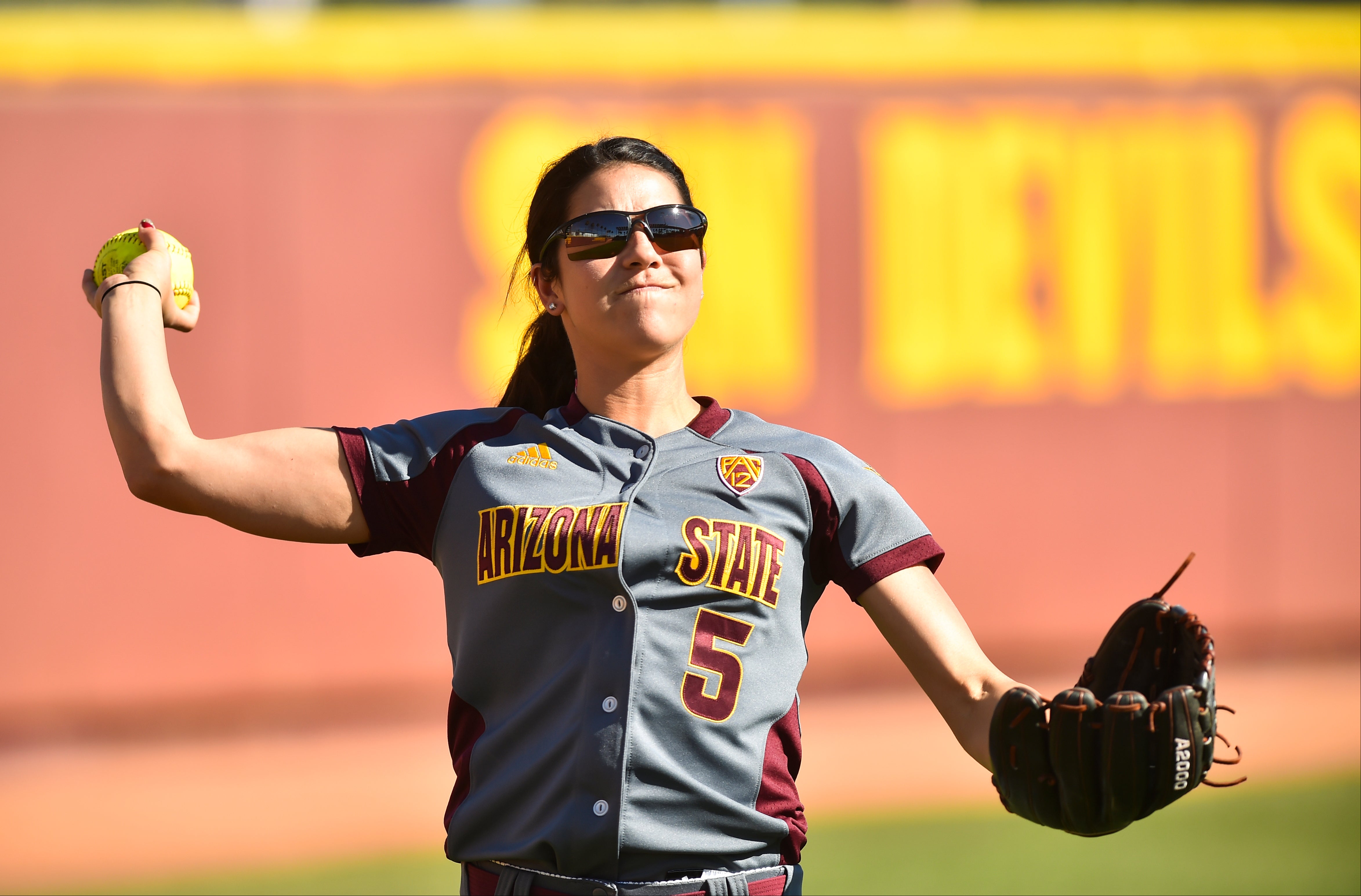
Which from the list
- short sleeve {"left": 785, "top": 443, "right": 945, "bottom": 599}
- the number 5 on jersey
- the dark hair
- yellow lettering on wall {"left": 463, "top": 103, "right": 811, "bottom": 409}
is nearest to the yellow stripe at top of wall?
yellow lettering on wall {"left": 463, "top": 103, "right": 811, "bottom": 409}

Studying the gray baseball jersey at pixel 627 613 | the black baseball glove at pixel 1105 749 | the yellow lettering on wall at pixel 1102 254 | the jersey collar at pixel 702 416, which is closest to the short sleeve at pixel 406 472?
the gray baseball jersey at pixel 627 613

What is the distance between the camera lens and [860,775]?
20.2ft

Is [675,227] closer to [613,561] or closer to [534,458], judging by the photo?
[534,458]

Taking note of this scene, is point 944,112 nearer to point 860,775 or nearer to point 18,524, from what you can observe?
point 860,775

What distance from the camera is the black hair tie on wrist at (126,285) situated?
1898 millimetres

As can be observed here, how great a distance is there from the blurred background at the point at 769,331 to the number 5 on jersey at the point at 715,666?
3.73m

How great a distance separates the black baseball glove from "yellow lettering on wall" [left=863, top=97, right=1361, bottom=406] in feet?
19.9

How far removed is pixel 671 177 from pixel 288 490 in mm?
823

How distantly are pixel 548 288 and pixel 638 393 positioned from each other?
0.26 m

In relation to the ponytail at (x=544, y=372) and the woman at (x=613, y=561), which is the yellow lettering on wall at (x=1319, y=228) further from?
the woman at (x=613, y=561)

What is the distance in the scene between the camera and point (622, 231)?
6.81ft

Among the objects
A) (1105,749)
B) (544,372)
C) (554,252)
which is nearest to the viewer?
(1105,749)

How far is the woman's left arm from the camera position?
1918mm

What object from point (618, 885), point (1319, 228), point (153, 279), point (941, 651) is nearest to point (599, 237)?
point (153, 279)
